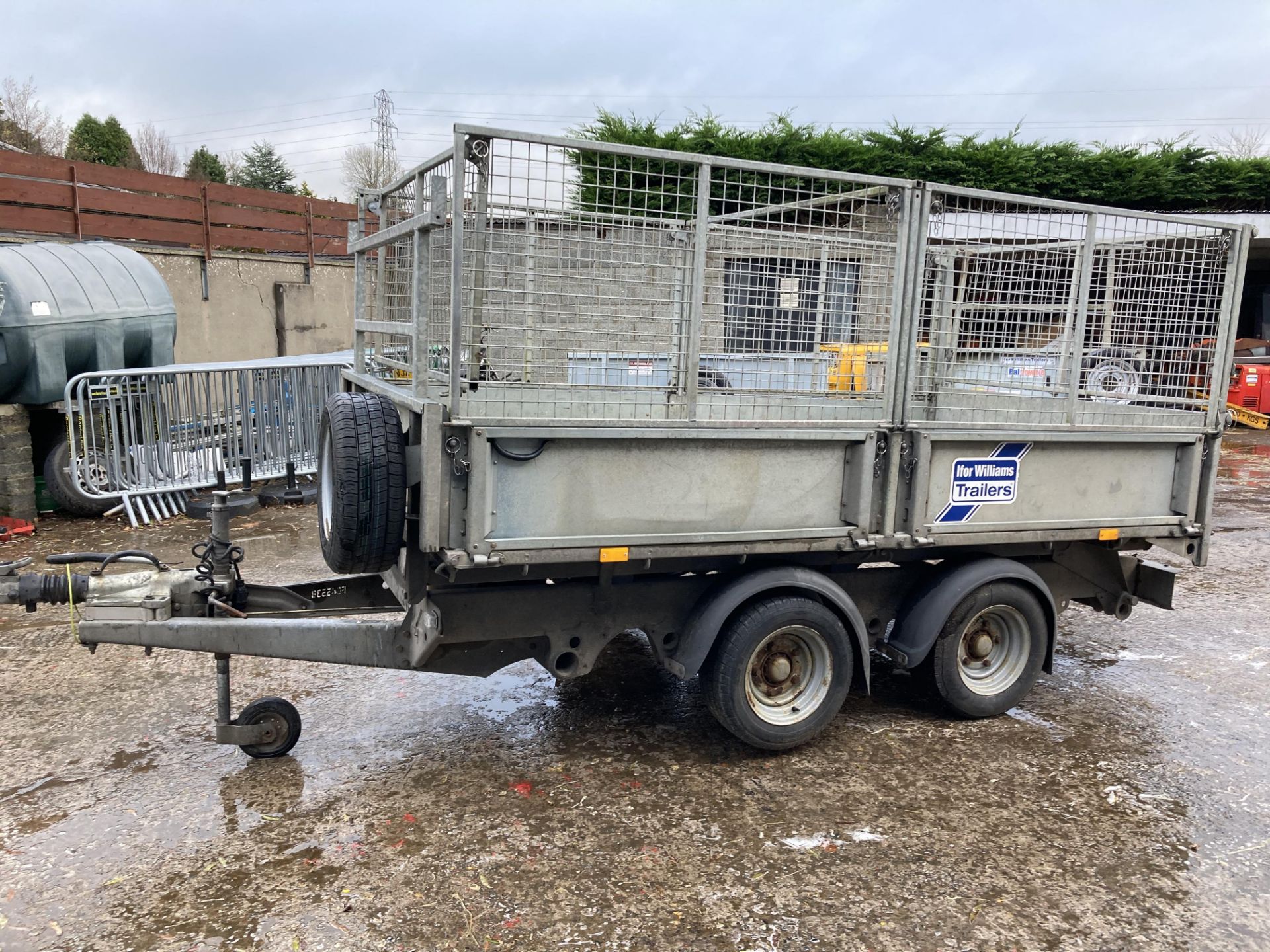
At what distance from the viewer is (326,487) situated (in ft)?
14.6

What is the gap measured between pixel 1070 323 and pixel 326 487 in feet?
12.7

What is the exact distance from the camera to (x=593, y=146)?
138 inches

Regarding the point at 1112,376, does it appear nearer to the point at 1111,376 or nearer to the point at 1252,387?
the point at 1111,376

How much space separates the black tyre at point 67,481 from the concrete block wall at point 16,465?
0.56 ft

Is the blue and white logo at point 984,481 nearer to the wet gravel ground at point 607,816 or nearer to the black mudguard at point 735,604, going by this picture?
the black mudguard at point 735,604

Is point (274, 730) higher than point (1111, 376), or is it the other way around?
point (1111, 376)

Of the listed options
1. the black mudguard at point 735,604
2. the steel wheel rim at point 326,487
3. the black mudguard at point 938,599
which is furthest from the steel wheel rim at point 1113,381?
the steel wheel rim at point 326,487

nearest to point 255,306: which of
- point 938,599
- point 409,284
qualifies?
point 409,284

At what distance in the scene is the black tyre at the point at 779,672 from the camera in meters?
4.27

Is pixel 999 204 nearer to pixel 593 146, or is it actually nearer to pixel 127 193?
pixel 593 146

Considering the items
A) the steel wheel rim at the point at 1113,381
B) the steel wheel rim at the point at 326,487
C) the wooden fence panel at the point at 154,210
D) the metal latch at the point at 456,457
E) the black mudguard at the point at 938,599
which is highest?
the wooden fence panel at the point at 154,210

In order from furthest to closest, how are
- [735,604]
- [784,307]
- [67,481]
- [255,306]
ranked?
[255,306] → [67,481] → [784,307] → [735,604]

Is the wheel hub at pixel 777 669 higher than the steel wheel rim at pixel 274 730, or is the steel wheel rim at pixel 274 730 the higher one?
the wheel hub at pixel 777 669

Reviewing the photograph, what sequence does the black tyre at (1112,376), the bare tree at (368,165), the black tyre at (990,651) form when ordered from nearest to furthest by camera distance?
1. the black tyre at (990,651)
2. the black tyre at (1112,376)
3. the bare tree at (368,165)
